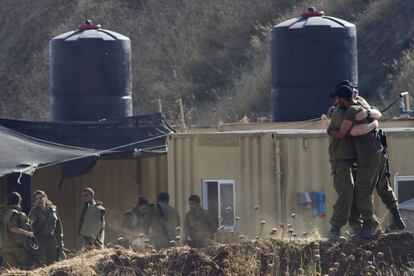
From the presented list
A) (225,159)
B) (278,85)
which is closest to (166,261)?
(225,159)

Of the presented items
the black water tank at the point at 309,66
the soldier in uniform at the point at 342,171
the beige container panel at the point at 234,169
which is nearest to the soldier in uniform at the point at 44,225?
the beige container panel at the point at 234,169

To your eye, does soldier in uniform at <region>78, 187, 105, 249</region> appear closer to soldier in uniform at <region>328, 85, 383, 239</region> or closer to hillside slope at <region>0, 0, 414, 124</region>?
soldier in uniform at <region>328, 85, 383, 239</region>

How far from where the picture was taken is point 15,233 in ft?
50.3

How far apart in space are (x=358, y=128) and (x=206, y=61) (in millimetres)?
22136

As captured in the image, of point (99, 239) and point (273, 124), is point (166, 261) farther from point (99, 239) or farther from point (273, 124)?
point (273, 124)

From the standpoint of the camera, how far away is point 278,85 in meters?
19.1

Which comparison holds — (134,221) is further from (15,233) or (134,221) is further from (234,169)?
(15,233)

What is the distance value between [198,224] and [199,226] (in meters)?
0.03

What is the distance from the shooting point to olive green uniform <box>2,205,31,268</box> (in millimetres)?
15336

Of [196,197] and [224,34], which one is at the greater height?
[224,34]

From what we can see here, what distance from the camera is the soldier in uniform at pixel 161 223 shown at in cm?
1509

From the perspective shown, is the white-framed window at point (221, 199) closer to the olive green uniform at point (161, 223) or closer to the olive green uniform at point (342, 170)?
the olive green uniform at point (161, 223)

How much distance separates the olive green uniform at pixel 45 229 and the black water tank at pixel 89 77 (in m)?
5.37

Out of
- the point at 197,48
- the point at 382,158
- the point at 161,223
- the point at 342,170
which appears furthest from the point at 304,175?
the point at 197,48
